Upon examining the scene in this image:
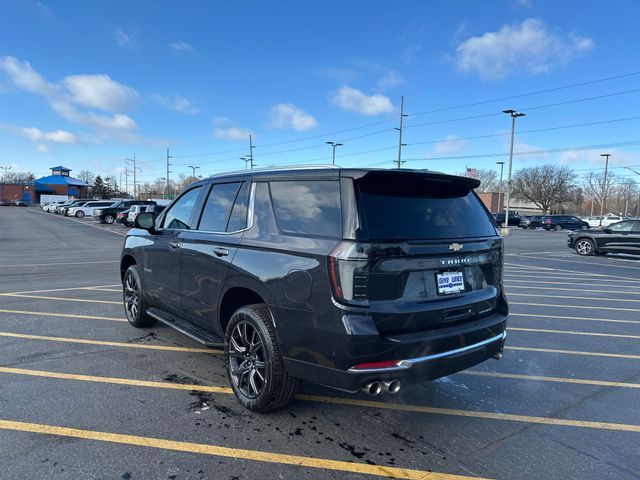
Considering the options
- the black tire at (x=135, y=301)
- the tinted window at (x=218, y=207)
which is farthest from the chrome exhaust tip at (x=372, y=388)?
the black tire at (x=135, y=301)

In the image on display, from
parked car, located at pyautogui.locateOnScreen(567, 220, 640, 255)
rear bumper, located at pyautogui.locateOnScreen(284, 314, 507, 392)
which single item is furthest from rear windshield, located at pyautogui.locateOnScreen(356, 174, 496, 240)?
parked car, located at pyautogui.locateOnScreen(567, 220, 640, 255)

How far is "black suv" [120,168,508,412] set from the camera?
2791 millimetres

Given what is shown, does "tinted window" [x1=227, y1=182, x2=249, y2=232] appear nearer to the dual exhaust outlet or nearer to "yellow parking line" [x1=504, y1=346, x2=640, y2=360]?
the dual exhaust outlet

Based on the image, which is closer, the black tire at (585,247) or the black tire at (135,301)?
the black tire at (135,301)

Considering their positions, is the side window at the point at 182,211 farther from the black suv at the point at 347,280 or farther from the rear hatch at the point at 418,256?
the rear hatch at the point at 418,256

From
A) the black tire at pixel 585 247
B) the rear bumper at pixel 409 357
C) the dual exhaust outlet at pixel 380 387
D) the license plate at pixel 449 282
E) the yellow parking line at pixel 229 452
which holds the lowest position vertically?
the yellow parking line at pixel 229 452

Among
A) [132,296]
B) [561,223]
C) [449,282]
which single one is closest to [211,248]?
[449,282]

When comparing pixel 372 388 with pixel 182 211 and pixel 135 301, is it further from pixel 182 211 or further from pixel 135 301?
pixel 135 301

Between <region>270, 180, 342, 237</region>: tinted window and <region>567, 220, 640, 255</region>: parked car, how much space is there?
58.3 feet

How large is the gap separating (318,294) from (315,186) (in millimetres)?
827

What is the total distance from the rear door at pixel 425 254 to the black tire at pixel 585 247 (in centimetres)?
1712

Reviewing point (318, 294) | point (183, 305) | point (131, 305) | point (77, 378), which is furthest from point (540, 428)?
point (131, 305)

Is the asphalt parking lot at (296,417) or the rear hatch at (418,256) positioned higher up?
the rear hatch at (418,256)

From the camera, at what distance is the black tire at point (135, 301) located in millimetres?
5434
